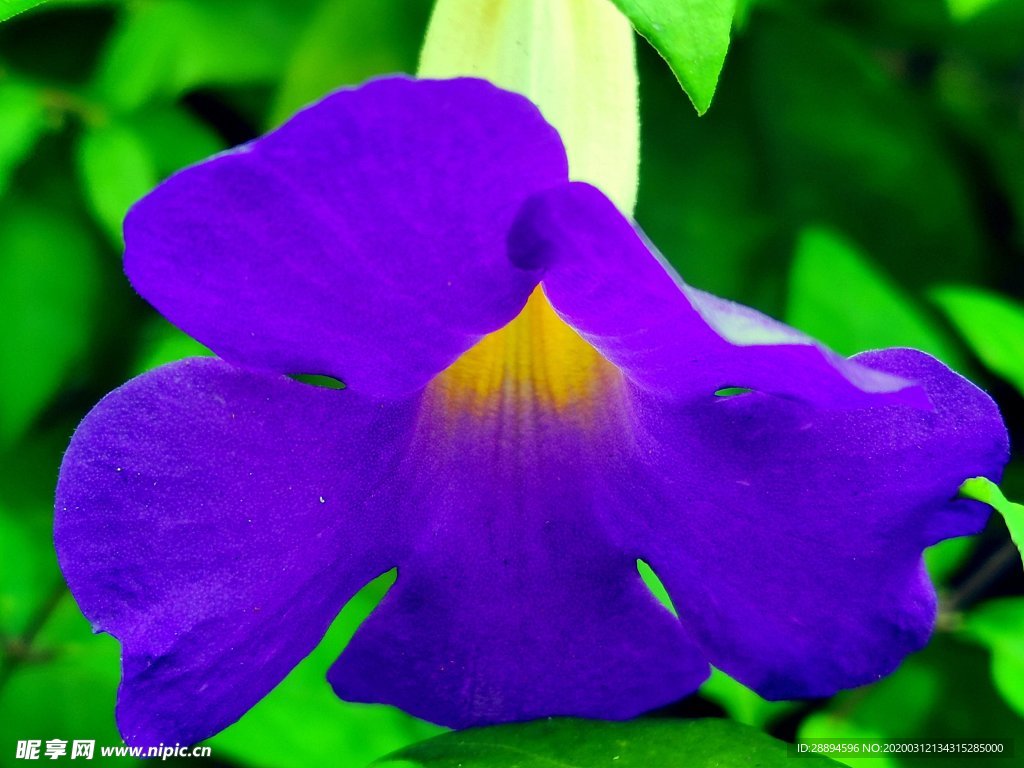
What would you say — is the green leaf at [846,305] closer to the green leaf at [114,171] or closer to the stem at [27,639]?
the green leaf at [114,171]

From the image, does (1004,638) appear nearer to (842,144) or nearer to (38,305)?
(842,144)

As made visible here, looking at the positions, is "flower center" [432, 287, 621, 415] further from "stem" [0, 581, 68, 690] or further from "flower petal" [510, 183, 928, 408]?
"stem" [0, 581, 68, 690]

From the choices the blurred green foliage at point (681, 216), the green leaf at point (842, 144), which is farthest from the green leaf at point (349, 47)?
the green leaf at point (842, 144)

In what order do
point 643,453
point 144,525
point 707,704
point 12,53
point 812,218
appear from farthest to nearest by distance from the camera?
point 812,218, point 12,53, point 707,704, point 643,453, point 144,525

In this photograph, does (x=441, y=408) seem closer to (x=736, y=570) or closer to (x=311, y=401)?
(x=311, y=401)

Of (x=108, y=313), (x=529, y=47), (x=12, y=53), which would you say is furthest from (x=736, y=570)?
(x=12, y=53)

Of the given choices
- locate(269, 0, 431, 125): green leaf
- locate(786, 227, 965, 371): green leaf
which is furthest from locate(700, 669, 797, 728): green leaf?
locate(269, 0, 431, 125): green leaf
